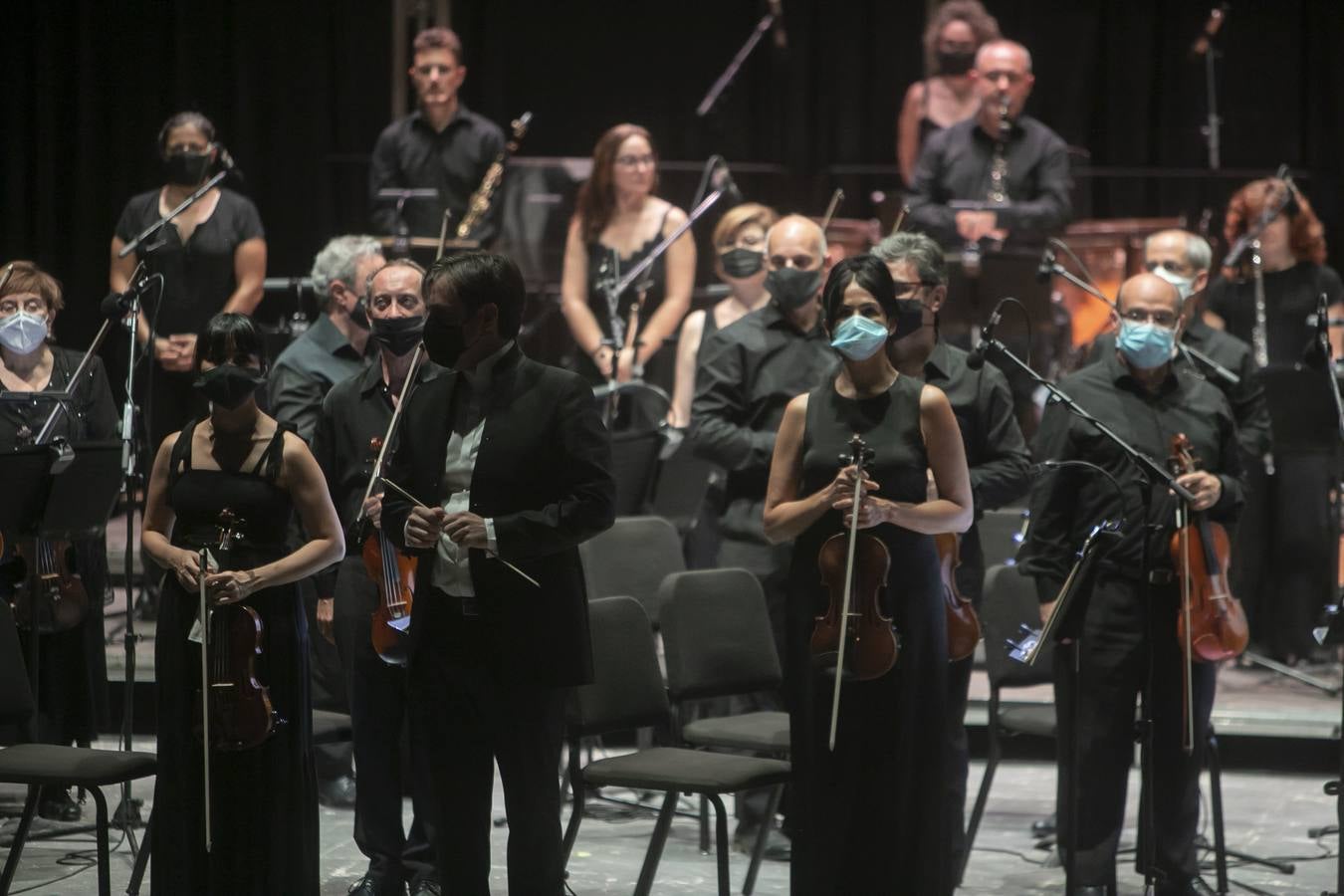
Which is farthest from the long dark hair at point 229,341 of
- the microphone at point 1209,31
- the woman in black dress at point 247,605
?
the microphone at point 1209,31

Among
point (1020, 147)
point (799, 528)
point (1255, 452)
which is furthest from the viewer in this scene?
point (1020, 147)

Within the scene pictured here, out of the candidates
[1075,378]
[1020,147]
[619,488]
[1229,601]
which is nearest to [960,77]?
[1020,147]

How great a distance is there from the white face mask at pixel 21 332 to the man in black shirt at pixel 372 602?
1.21m

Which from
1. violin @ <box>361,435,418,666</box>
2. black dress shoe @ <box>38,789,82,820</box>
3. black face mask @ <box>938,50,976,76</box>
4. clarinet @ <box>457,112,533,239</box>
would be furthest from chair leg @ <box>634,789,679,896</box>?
black face mask @ <box>938,50,976,76</box>

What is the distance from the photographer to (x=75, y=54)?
934cm

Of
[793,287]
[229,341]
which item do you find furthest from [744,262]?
[229,341]

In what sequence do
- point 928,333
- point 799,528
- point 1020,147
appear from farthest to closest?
point 1020,147 < point 928,333 < point 799,528

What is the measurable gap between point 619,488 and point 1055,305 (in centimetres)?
267

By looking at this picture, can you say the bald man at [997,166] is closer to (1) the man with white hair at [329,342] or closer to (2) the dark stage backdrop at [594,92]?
(2) the dark stage backdrop at [594,92]

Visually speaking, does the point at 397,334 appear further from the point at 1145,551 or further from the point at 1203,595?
the point at 1203,595

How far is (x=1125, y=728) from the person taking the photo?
495 cm

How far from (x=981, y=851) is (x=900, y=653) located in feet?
5.85

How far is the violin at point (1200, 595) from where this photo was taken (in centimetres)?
478

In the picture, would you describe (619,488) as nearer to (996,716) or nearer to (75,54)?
(996,716)
